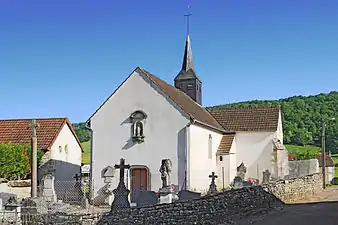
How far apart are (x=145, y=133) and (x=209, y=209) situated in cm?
1294

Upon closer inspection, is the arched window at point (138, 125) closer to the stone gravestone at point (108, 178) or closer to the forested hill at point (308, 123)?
the stone gravestone at point (108, 178)

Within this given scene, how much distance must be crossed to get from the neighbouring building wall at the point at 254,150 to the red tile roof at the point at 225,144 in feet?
2.78

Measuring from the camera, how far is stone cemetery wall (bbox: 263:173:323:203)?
872 inches

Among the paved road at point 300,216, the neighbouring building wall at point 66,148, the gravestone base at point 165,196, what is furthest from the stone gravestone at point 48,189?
the paved road at point 300,216

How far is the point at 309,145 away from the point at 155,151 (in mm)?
41920

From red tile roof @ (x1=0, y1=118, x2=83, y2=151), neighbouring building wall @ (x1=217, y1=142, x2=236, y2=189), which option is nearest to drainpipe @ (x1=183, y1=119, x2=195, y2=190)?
neighbouring building wall @ (x1=217, y1=142, x2=236, y2=189)

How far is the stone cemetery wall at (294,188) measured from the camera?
72.7 feet

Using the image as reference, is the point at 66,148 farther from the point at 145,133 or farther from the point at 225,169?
the point at 225,169

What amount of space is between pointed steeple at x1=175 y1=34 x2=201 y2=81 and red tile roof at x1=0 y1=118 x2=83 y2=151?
35.2ft

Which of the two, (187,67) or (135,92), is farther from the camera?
(187,67)

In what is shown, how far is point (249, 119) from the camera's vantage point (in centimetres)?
3741

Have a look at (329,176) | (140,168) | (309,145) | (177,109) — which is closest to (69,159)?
(140,168)

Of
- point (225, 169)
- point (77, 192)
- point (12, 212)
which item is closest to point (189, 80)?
point (225, 169)

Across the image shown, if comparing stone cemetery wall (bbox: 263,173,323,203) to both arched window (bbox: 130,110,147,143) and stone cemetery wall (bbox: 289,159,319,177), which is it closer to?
stone cemetery wall (bbox: 289,159,319,177)
